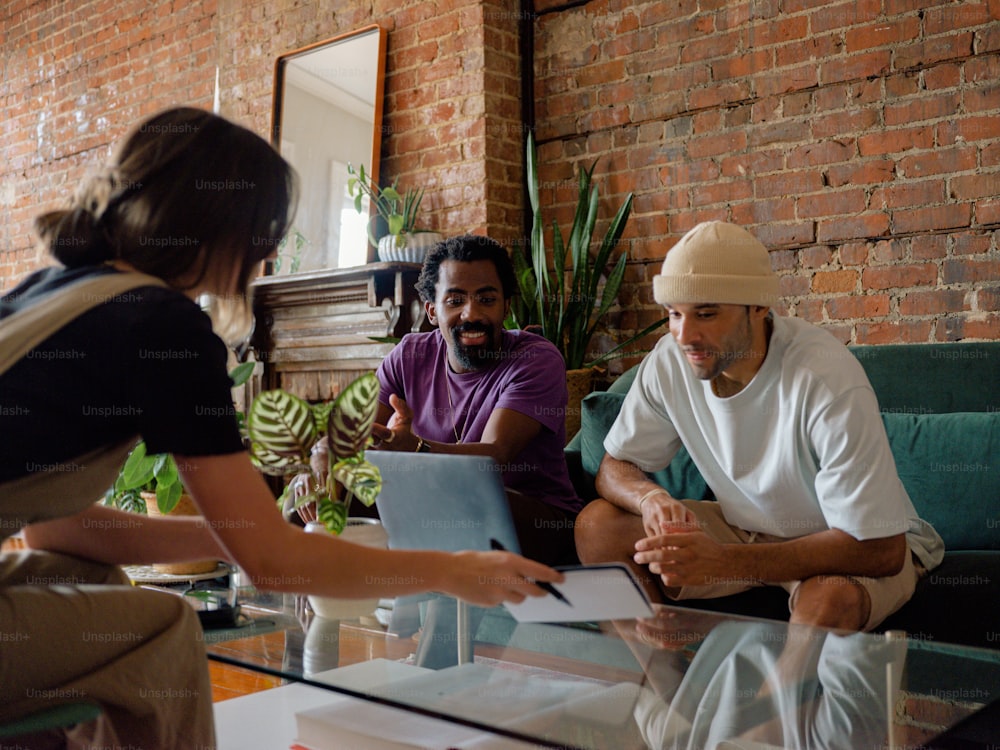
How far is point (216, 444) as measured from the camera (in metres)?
1.06

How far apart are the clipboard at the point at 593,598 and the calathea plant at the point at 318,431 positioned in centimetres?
35

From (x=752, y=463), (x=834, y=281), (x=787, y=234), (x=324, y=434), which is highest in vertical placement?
(x=787, y=234)

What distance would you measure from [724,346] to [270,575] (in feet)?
4.03

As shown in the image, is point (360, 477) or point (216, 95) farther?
point (216, 95)

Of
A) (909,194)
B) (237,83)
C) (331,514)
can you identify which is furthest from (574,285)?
(237,83)

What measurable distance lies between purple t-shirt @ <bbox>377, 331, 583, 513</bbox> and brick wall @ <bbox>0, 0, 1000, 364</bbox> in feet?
3.55

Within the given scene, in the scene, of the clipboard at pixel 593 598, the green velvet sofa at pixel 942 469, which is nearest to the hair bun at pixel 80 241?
the clipboard at pixel 593 598

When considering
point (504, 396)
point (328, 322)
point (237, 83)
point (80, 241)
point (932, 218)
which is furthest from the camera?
point (237, 83)

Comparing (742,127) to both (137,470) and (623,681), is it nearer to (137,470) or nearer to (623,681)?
(137,470)

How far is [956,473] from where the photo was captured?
92.2 inches

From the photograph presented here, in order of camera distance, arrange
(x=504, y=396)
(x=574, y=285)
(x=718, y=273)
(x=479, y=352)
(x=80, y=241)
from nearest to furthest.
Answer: (x=80, y=241) < (x=718, y=273) < (x=504, y=396) < (x=479, y=352) < (x=574, y=285)

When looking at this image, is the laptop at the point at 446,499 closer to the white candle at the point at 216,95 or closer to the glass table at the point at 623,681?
the glass table at the point at 623,681

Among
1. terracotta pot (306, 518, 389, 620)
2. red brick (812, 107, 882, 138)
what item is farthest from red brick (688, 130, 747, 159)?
terracotta pot (306, 518, 389, 620)

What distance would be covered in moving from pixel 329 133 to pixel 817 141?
2.16 meters
